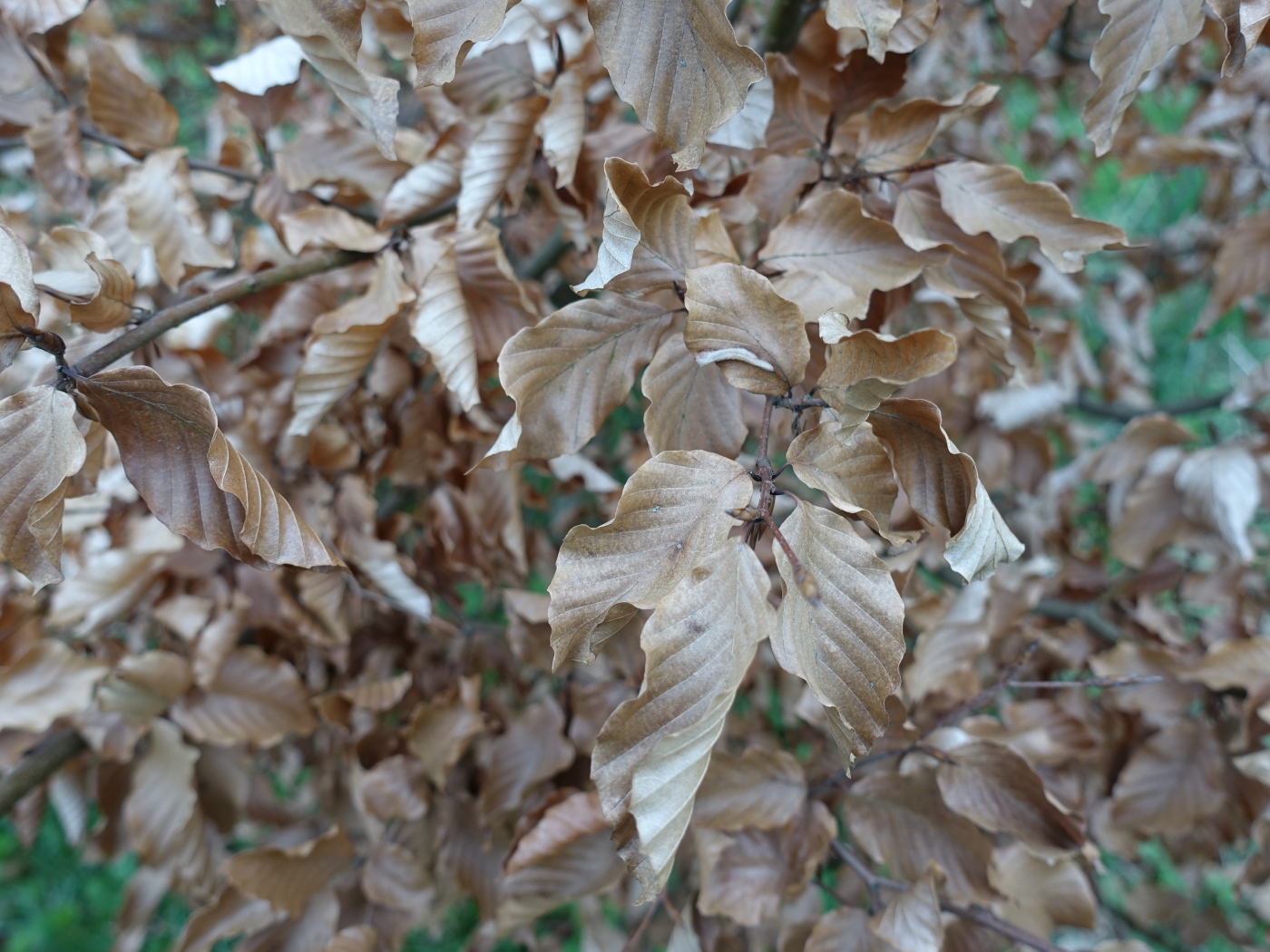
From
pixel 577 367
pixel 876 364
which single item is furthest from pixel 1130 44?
pixel 577 367

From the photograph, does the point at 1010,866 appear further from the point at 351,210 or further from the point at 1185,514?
the point at 351,210

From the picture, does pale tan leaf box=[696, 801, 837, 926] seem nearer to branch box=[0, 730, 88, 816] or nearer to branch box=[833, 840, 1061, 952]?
branch box=[833, 840, 1061, 952]

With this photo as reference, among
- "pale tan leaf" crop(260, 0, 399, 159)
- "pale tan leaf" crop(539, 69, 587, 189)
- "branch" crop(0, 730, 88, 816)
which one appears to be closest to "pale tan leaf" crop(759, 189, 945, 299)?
"pale tan leaf" crop(539, 69, 587, 189)

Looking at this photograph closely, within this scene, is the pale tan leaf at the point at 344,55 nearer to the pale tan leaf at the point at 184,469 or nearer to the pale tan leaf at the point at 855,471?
the pale tan leaf at the point at 184,469

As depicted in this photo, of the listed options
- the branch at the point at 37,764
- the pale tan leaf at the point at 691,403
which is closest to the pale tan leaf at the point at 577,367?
the pale tan leaf at the point at 691,403

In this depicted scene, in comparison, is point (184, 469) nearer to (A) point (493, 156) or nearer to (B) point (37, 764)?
(A) point (493, 156)

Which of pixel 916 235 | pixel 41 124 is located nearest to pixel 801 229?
pixel 916 235
